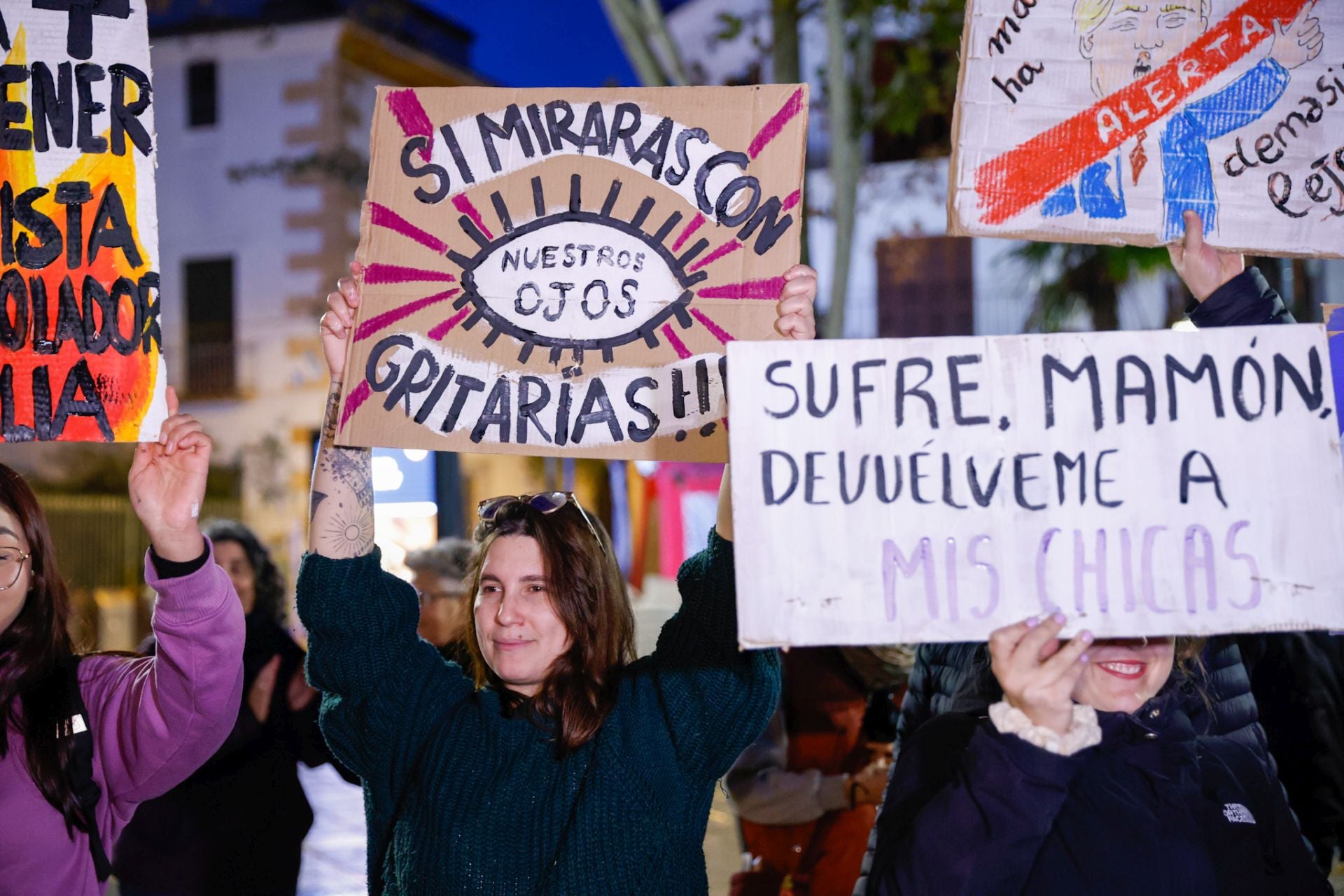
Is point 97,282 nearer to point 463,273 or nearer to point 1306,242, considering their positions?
point 463,273

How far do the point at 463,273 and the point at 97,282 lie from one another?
761 millimetres

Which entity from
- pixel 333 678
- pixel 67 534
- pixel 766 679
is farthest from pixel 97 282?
pixel 67 534

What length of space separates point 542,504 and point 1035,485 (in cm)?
101

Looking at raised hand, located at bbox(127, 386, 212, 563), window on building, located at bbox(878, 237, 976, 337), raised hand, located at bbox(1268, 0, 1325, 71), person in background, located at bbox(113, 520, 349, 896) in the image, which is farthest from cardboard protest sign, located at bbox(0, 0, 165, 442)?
window on building, located at bbox(878, 237, 976, 337)

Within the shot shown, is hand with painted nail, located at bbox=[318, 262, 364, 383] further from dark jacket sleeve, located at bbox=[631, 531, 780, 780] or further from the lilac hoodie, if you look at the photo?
dark jacket sleeve, located at bbox=[631, 531, 780, 780]

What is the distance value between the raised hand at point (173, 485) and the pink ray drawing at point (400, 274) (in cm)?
47

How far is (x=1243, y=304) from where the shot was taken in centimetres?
265

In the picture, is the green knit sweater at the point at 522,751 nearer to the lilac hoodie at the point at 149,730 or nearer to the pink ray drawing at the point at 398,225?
the lilac hoodie at the point at 149,730

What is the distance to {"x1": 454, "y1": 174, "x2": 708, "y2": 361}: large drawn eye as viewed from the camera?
8.53ft

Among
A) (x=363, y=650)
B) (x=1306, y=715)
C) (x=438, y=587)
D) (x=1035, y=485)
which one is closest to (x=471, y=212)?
(x=363, y=650)

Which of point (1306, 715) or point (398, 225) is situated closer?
point (398, 225)

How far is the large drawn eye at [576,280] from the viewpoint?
260 centimetres

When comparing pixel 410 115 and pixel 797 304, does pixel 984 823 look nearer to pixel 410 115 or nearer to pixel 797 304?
pixel 797 304

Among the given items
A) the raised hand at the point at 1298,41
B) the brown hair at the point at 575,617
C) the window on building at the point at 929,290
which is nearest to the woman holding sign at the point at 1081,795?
the brown hair at the point at 575,617
